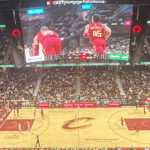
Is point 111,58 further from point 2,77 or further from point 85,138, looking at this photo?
point 2,77

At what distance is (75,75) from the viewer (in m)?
37.3

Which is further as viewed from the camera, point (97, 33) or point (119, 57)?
point (119, 57)

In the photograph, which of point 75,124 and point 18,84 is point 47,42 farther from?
point 75,124

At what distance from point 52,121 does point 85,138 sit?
18.6 ft

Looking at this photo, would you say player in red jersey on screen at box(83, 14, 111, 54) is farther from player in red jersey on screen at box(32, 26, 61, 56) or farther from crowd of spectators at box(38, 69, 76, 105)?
crowd of spectators at box(38, 69, 76, 105)

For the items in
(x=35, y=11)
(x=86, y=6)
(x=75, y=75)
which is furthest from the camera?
(x=75, y=75)

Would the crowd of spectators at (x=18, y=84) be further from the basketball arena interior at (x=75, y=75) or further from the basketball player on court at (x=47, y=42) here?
the basketball player on court at (x=47, y=42)

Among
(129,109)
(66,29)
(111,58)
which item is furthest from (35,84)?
(129,109)

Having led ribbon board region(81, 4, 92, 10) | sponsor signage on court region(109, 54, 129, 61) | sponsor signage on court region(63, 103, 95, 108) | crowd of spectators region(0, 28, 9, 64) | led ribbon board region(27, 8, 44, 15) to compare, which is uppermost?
led ribbon board region(81, 4, 92, 10)

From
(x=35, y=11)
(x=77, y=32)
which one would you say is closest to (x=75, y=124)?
(x=77, y=32)

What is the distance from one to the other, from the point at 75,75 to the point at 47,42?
30.7 feet

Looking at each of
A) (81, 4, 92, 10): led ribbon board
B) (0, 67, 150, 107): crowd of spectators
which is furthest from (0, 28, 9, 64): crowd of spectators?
(81, 4, 92, 10): led ribbon board

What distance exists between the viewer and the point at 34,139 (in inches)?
874

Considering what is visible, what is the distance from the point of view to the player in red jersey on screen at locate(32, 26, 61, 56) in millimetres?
30547
